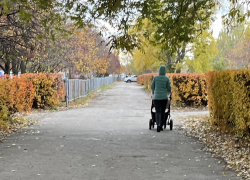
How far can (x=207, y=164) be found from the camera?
5.30 m

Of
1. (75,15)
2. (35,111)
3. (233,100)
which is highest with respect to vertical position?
(75,15)

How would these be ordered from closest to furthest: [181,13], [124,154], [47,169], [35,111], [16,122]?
[47,169], [124,154], [181,13], [16,122], [35,111]

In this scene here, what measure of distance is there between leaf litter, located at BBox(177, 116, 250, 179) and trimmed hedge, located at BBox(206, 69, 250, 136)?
19 cm

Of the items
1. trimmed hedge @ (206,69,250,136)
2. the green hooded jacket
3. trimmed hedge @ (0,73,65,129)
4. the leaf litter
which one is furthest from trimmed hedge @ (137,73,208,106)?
the green hooded jacket

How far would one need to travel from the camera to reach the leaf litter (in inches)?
200

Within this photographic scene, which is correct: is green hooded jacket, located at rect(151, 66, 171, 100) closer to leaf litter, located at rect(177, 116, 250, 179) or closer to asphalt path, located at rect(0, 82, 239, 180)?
asphalt path, located at rect(0, 82, 239, 180)

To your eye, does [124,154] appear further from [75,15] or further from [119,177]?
[75,15]

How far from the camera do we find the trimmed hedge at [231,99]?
5883 millimetres

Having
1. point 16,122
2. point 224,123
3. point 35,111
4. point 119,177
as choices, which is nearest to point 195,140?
point 224,123

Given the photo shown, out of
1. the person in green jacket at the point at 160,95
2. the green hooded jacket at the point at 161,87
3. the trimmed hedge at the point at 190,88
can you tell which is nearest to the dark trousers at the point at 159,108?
the person in green jacket at the point at 160,95

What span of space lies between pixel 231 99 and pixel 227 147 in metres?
1.13

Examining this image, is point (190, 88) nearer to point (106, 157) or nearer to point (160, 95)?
point (160, 95)

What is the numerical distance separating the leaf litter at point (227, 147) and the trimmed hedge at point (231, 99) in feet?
0.63

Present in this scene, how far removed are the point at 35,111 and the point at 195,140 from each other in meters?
9.04
